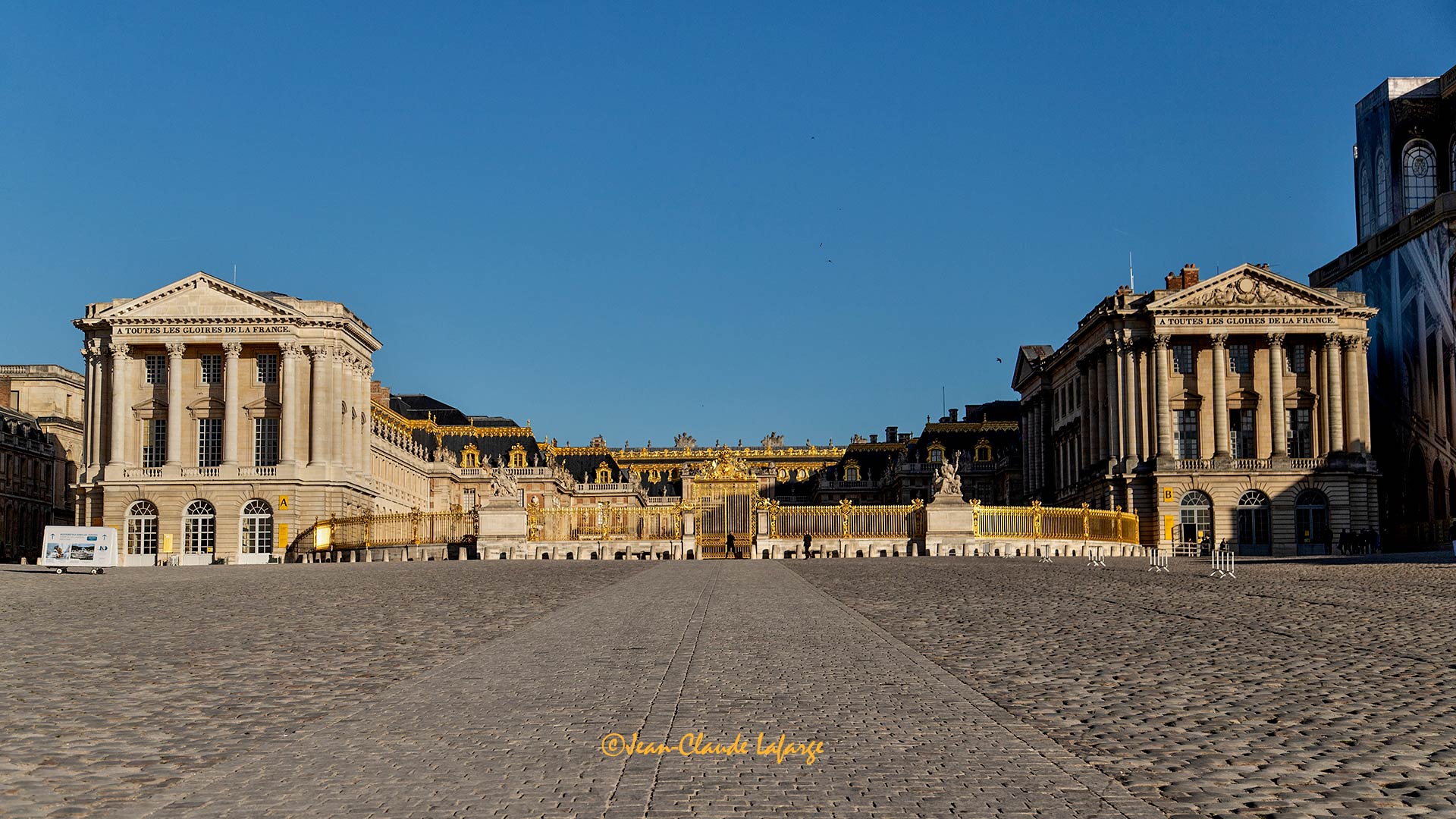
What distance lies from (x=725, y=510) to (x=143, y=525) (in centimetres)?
2977

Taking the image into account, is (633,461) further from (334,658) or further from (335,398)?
(334,658)

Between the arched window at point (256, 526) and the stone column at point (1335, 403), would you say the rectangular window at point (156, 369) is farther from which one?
the stone column at point (1335, 403)

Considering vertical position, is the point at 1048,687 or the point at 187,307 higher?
the point at 187,307

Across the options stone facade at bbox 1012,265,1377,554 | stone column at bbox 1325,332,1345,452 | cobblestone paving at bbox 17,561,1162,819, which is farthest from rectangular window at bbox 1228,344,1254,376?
cobblestone paving at bbox 17,561,1162,819

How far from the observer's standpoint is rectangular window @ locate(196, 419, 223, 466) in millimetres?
70688

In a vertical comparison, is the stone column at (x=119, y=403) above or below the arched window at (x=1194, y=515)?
above

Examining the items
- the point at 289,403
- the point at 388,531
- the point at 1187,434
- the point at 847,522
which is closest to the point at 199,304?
the point at 289,403

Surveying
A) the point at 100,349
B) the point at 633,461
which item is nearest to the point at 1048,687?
the point at 100,349

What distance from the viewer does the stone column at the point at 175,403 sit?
69500 millimetres

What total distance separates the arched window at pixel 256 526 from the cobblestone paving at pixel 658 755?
5562cm

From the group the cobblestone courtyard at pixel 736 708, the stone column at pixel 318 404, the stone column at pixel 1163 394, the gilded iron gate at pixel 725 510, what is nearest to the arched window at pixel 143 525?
the stone column at pixel 318 404

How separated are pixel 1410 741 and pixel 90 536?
41.3 meters

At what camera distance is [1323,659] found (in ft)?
49.8

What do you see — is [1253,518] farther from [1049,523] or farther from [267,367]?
[267,367]
